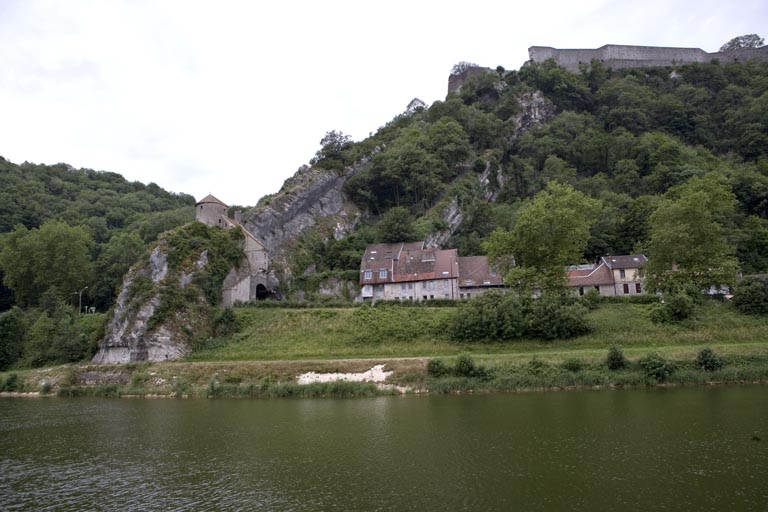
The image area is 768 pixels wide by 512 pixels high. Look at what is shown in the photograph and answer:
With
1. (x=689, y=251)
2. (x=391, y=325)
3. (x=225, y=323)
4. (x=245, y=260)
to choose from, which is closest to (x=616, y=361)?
(x=391, y=325)

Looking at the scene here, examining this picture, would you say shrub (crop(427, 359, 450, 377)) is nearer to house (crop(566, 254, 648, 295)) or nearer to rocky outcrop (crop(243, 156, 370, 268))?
house (crop(566, 254, 648, 295))

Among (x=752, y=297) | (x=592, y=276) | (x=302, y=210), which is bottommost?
(x=752, y=297)

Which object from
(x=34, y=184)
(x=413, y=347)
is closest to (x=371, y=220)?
(x=413, y=347)

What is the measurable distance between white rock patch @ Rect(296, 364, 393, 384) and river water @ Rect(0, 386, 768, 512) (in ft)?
21.5

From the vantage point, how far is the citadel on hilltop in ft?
375

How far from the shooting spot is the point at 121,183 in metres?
126

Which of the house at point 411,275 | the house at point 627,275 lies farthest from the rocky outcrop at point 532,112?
the house at point 411,275

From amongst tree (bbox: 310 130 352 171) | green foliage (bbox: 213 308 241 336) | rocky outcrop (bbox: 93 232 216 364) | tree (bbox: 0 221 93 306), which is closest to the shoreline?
rocky outcrop (bbox: 93 232 216 364)

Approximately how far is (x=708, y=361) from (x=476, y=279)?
93.4 feet

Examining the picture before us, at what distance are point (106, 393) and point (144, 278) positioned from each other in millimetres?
13112

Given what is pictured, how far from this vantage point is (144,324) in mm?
46312

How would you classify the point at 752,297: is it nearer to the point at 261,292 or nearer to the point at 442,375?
the point at 442,375

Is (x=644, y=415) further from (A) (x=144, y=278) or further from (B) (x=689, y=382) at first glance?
(A) (x=144, y=278)

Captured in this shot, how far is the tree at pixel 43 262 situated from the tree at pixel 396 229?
42.0m
